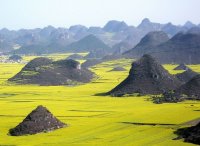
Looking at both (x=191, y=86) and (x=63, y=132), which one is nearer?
(x=63, y=132)

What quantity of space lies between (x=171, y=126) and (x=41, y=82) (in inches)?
3181

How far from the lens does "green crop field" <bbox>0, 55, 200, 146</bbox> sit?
166 ft

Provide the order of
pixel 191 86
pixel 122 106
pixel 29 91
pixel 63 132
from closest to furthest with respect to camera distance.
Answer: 1. pixel 63 132
2. pixel 122 106
3. pixel 191 86
4. pixel 29 91

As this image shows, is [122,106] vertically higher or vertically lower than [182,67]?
lower

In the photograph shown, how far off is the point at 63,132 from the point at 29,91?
187 ft

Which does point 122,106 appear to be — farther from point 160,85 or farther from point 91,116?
point 160,85

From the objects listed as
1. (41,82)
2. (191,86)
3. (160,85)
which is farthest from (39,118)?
(41,82)

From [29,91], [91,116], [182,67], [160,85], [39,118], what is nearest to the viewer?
[39,118]

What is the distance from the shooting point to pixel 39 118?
60125mm

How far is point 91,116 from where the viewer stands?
226ft

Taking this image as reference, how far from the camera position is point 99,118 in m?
66.2

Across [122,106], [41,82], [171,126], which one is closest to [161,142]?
[171,126]

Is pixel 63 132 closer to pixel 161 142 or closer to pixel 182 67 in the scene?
pixel 161 142

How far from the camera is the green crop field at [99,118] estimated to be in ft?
166
